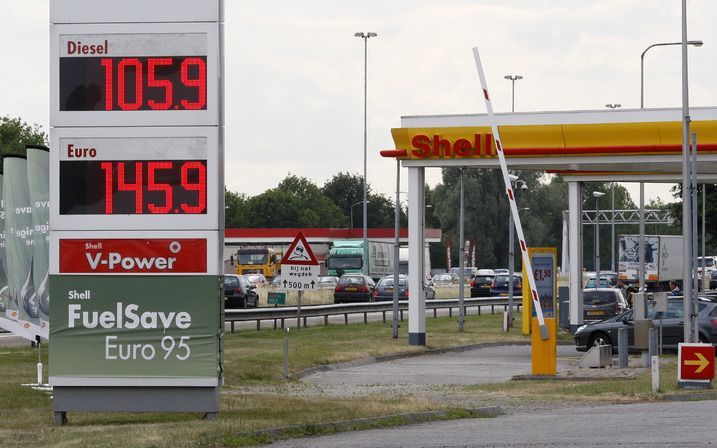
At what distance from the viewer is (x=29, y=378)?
27.1 metres

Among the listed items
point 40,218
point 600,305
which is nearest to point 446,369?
point 40,218

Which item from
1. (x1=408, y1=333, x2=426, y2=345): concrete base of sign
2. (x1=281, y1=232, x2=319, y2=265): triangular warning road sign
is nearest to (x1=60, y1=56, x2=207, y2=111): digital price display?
(x1=281, y1=232, x2=319, y2=265): triangular warning road sign

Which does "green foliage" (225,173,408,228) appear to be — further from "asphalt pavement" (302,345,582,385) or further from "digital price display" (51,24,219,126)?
"digital price display" (51,24,219,126)

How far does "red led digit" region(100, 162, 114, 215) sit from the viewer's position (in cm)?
1770

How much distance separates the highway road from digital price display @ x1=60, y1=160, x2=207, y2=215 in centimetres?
312

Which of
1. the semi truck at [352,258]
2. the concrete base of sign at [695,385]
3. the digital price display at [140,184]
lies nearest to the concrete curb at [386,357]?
the concrete base of sign at [695,385]

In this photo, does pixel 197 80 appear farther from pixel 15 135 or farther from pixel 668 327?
pixel 15 135

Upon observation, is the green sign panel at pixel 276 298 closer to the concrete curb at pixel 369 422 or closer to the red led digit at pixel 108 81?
the concrete curb at pixel 369 422

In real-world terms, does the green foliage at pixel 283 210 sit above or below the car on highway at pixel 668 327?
above

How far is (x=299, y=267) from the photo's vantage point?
101ft

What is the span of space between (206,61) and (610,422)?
259 inches

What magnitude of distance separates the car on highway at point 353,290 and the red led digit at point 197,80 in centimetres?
4947

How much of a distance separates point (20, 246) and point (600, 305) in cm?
2659

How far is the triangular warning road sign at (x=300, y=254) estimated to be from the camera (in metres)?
30.7
